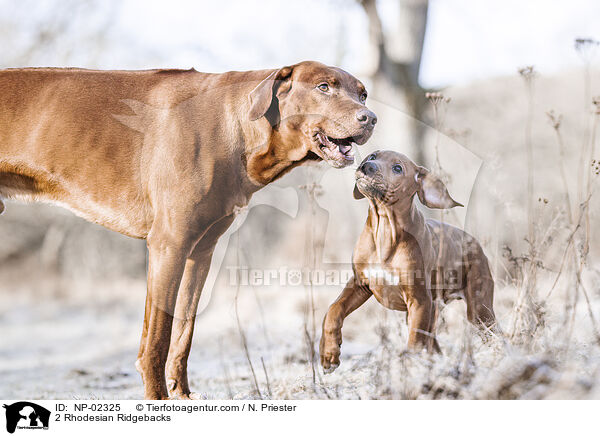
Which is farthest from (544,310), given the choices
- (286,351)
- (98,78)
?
(98,78)

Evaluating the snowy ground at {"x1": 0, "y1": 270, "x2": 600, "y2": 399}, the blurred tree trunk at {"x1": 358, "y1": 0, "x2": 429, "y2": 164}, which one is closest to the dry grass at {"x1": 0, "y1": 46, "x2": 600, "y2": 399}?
the snowy ground at {"x1": 0, "y1": 270, "x2": 600, "y2": 399}

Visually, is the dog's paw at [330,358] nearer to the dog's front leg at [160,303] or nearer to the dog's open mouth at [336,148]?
the dog's front leg at [160,303]

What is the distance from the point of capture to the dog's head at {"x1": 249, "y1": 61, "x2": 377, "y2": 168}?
111 inches

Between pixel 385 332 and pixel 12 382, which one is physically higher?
pixel 385 332

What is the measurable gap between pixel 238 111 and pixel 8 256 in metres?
7.80

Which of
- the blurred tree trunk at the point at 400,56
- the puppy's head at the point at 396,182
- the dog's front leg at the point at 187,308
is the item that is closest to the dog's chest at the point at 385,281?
the puppy's head at the point at 396,182

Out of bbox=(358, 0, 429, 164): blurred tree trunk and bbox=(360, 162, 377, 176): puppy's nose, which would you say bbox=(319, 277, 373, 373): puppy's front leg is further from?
bbox=(358, 0, 429, 164): blurred tree trunk

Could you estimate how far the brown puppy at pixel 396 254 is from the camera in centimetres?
281

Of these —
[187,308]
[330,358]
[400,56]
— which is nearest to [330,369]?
[330,358]

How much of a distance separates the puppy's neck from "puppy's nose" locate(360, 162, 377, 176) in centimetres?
16

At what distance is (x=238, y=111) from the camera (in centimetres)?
306

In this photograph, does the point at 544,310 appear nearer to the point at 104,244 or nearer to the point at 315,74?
the point at 315,74

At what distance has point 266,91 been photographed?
2912 millimetres
